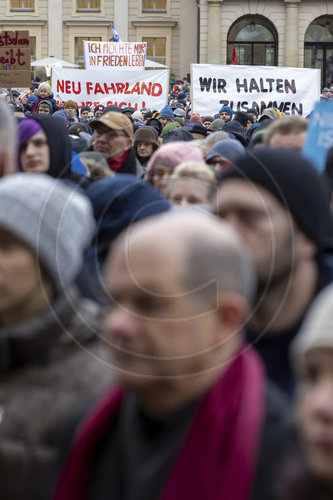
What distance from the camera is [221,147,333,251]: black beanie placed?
314 cm

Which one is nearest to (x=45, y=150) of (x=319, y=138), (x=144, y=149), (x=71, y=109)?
(x=319, y=138)

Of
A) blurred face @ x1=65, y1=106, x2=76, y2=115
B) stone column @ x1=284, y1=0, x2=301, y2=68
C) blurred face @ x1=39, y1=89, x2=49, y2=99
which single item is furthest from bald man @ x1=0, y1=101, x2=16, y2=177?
stone column @ x1=284, y1=0, x2=301, y2=68

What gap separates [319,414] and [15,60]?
13.6 m

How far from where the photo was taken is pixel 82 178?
5.28 meters

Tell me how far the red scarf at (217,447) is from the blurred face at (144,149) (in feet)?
22.3

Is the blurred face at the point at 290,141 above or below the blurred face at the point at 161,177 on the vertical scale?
above

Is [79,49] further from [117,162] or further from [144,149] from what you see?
[117,162]

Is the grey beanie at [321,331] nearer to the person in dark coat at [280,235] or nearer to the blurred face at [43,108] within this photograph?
the person in dark coat at [280,235]

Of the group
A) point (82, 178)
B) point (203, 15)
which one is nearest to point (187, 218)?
point (82, 178)

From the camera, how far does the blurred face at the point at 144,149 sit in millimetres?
8773

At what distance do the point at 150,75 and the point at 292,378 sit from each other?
1486 cm

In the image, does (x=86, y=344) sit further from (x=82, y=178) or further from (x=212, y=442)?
(x=82, y=178)

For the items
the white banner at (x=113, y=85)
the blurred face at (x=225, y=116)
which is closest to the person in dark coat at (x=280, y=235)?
the blurred face at (x=225, y=116)

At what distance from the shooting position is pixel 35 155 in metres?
5.16
